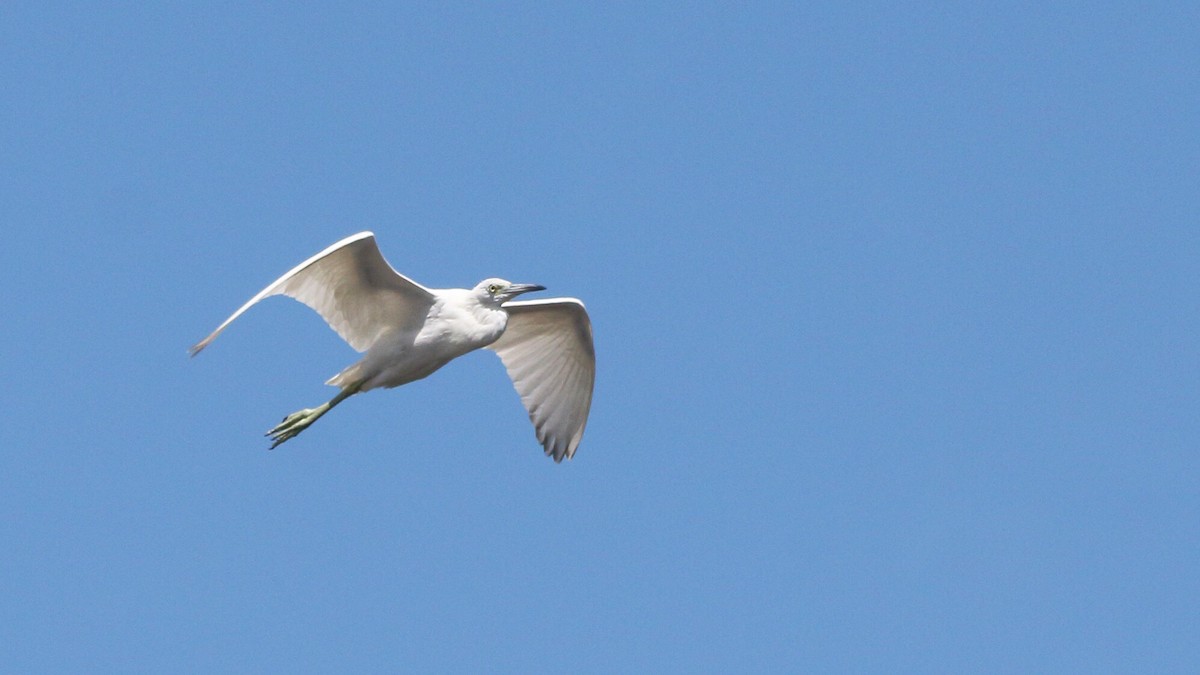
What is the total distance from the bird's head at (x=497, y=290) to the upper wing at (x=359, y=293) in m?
0.72

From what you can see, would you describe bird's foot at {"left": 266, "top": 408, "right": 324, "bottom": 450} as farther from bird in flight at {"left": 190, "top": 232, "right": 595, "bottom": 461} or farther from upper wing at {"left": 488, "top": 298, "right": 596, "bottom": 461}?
upper wing at {"left": 488, "top": 298, "right": 596, "bottom": 461}

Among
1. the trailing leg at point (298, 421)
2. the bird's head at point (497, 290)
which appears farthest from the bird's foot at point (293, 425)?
the bird's head at point (497, 290)

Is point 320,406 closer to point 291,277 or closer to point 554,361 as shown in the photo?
point 291,277

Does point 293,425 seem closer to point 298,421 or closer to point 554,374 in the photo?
point 298,421

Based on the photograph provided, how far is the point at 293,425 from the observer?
24.7m

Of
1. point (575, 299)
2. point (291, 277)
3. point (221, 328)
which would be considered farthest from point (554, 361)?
point (221, 328)

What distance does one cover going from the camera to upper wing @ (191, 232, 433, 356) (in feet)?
78.0

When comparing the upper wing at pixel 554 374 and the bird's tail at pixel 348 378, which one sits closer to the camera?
A: the bird's tail at pixel 348 378

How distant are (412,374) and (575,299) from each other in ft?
11.0

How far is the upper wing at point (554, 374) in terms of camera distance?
90.1 feet

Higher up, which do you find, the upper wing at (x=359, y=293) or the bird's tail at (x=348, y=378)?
the upper wing at (x=359, y=293)

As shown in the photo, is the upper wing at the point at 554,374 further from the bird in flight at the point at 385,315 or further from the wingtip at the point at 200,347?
the wingtip at the point at 200,347

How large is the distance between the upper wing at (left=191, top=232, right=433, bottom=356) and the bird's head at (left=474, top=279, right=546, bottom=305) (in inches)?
28.4

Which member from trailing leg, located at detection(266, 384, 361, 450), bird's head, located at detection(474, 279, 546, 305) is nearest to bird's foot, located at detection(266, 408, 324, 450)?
trailing leg, located at detection(266, 384, 361, 450)
